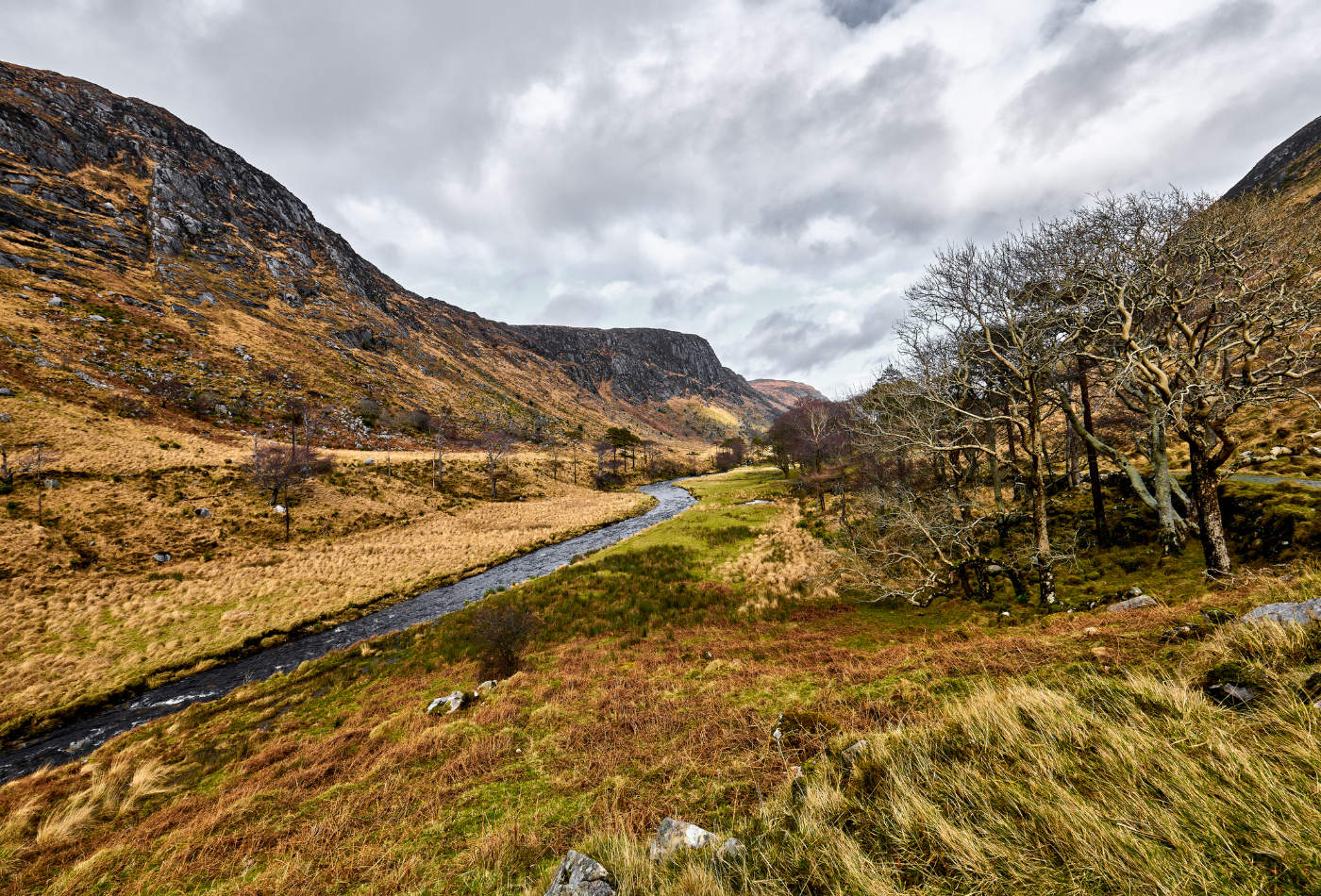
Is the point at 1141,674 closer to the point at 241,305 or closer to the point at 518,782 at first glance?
the point at 518,782

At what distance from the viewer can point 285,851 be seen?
18.0ft

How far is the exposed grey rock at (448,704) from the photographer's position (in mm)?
9805

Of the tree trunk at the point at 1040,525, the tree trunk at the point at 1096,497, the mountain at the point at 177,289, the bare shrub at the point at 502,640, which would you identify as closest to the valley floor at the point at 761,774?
the bare shrub at the point at 502,640

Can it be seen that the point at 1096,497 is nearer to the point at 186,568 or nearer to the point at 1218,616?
the point at 1218,616

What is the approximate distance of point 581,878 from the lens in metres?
3.75

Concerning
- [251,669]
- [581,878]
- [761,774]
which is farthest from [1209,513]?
[251,669]

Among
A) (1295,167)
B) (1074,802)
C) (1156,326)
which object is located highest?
(1295,167)

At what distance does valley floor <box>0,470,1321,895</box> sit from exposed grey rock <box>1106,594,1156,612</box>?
0.93 metres

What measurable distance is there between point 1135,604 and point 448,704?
52.9ft

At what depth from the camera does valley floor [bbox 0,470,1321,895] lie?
9.07 feet

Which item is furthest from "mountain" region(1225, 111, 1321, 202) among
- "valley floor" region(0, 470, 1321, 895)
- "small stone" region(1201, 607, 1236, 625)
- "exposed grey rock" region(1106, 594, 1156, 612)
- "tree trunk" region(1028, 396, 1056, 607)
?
"valley floor" region(0, 470, 1321, 895)

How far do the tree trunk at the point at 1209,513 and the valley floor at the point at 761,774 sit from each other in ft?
7.23

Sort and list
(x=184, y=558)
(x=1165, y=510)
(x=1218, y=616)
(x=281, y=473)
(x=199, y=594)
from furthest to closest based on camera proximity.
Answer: (x=281, y=473), (x=184, y=558), (x=199, y=594), (x=1165, y=510), (x=1218, y=616)

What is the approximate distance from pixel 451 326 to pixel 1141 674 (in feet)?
653
